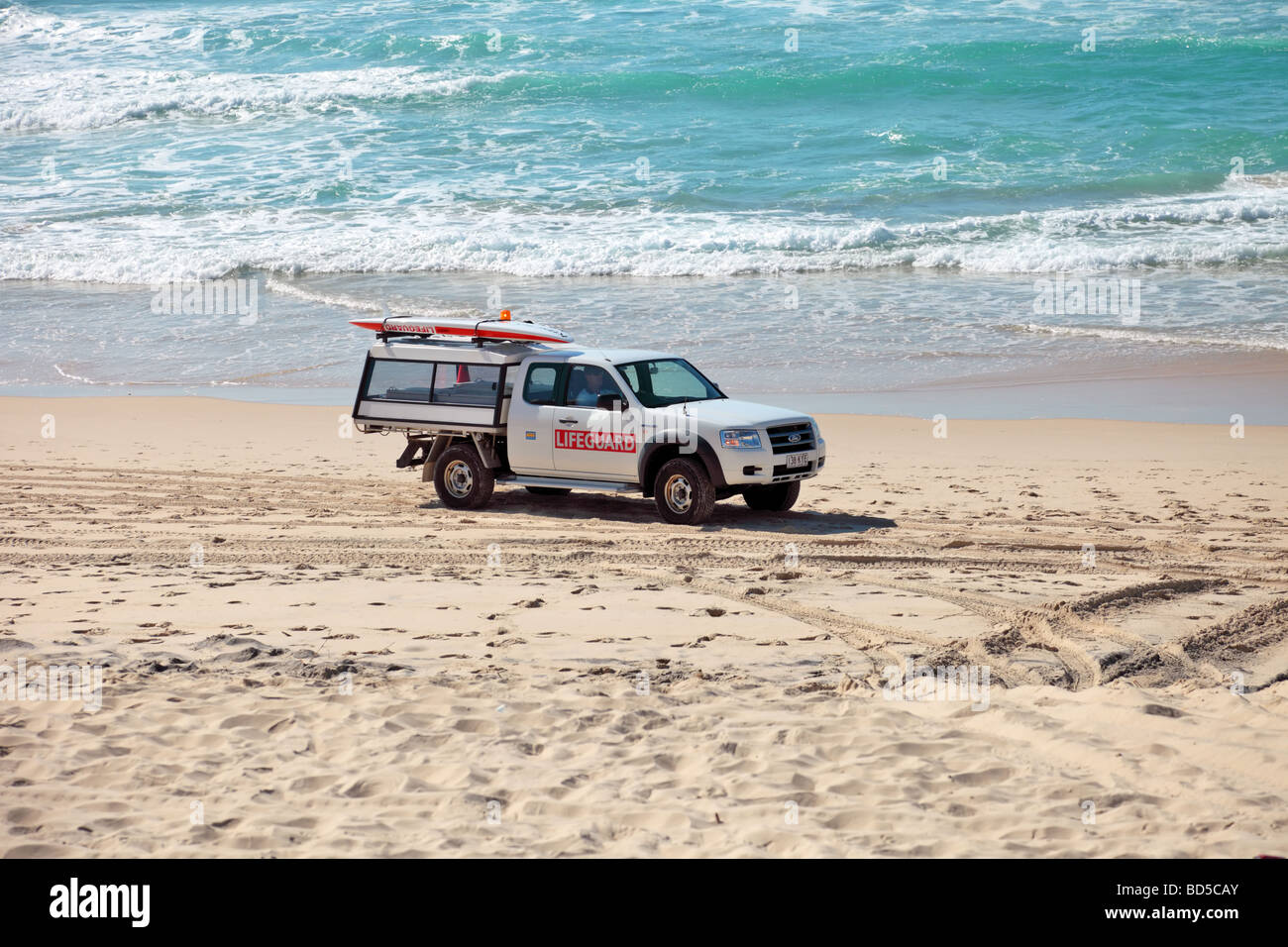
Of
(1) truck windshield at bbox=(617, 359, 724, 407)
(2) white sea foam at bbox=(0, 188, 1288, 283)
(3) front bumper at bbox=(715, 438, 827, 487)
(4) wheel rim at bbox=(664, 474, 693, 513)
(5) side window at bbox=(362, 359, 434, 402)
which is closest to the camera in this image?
(3) front bumper at bbox=(715, 438, 827, 487)

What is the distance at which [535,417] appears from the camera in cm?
1193

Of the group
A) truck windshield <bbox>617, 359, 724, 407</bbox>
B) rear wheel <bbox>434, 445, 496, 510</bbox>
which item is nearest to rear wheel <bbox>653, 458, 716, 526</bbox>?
truck windshield <bbox>617, 359, 724, 407</bbox>

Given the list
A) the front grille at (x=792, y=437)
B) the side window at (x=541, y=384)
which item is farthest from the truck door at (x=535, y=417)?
the front grille at (x=792, y=437)

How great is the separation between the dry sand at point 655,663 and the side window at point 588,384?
1.10 metres

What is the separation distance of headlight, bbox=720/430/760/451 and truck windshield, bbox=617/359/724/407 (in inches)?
35.4

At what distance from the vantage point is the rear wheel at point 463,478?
482 inches

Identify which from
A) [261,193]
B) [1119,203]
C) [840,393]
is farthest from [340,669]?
[261,193]

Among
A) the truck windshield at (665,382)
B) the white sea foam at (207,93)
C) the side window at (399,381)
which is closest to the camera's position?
the truck windshield at (665,382)

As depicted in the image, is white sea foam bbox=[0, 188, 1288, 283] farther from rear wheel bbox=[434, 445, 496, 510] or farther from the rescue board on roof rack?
rear wheel bbox=[434, 445, 496, 510]

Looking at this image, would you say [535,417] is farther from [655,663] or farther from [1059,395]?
[1059,395]

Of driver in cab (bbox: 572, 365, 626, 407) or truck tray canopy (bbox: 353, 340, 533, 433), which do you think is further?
truck tray canopy (bbox: 353, 340, 533, 433)

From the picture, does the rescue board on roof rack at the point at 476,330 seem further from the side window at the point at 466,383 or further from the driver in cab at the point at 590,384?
the driver in cab at the point at 590,384

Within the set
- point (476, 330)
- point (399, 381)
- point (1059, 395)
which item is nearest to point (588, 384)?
point (476, 330)

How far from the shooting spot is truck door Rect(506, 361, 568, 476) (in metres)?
11.9
